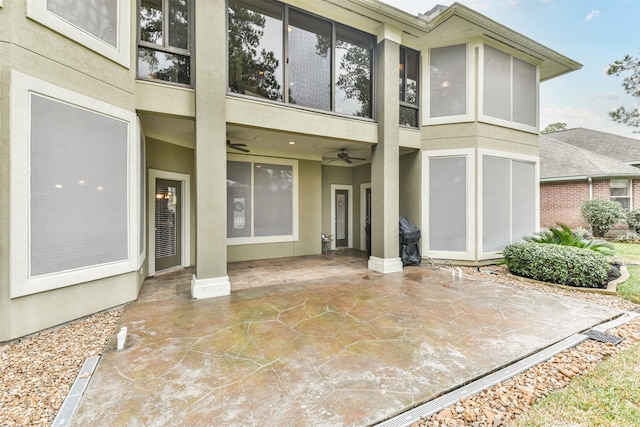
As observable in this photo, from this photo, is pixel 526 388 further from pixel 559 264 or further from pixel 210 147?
pixel 210 147

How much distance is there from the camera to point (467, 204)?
677cm

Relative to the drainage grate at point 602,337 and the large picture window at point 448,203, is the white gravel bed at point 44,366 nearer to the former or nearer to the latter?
the drainage grate at point 602,337

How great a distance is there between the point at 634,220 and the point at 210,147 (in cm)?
1584

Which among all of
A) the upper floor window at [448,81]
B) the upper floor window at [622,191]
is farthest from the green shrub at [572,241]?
the upper floor window at [622,191]

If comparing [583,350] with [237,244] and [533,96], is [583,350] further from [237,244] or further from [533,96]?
[533,96]

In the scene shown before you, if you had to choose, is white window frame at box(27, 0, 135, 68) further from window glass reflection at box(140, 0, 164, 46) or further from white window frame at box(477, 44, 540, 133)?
white window frame at box(477, 44, 540, 133)

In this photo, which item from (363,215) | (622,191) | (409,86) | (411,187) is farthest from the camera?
(622,191)

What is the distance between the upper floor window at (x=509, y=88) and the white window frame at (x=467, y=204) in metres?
1.35

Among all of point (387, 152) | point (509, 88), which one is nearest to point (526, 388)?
point (387, 152)

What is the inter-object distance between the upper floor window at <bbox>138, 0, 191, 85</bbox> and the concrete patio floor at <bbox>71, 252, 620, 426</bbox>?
13.2 ft

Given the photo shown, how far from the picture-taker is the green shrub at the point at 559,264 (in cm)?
497

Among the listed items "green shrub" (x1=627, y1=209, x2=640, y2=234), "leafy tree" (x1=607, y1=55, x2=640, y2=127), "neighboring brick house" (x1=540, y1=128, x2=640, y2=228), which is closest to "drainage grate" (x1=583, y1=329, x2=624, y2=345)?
"neighboring brick house" (x1=540, y1=128, x2=640, y2=228)

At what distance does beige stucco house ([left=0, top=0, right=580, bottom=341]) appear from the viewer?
3256 mm

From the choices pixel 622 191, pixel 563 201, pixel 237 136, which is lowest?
pixel 563 201
